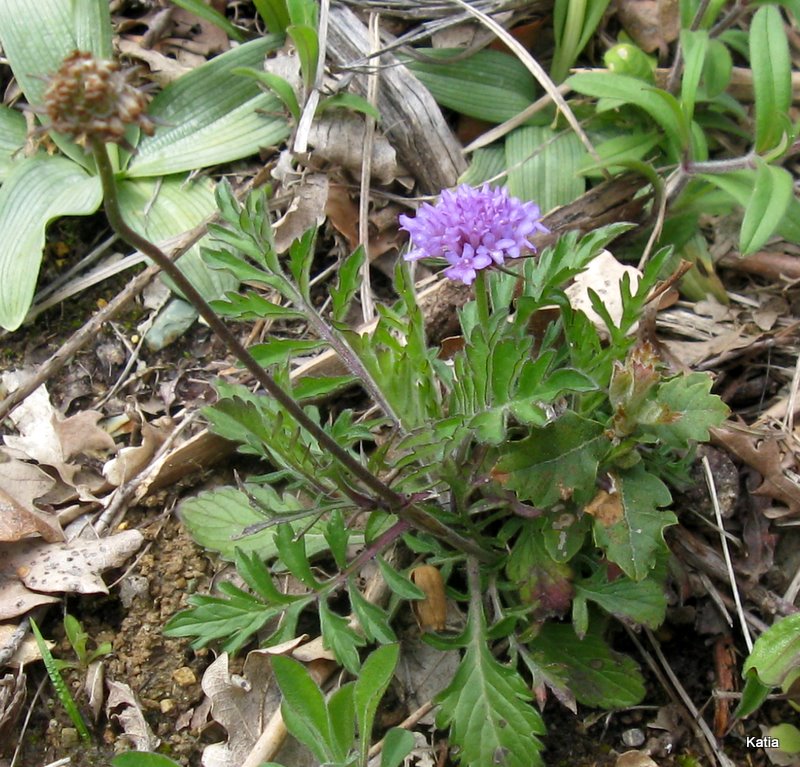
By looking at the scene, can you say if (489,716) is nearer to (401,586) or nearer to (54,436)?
(401,586)

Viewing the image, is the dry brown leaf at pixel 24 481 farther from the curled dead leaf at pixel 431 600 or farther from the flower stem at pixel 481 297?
the flower stem at pixel 481 297

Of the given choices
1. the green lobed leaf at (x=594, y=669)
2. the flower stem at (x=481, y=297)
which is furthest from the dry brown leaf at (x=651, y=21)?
the green lobed leaf at (x=594, y=669)

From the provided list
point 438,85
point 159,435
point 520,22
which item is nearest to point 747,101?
point 520,22

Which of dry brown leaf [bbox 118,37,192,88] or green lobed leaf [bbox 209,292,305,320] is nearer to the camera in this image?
green lobed leaf [bbox 209,292,305,320]

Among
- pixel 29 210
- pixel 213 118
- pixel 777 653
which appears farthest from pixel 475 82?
pixel 777 653

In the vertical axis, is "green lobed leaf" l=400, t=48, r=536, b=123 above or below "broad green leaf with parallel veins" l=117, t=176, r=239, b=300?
above

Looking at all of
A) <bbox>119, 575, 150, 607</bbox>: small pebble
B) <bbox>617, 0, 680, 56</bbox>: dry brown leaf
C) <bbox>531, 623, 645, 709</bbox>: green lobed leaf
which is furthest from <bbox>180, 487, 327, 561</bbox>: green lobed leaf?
<bbox>617, 0, 680, 56</bbox>: dry brown leaf

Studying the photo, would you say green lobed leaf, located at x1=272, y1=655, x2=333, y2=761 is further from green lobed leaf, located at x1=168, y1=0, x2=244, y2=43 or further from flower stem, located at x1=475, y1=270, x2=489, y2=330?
green lobed leaf, located at x1=168, y1=0, x2=244, y2=43
